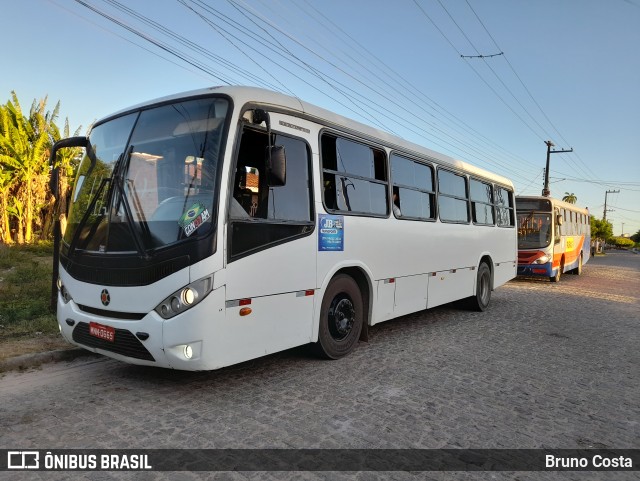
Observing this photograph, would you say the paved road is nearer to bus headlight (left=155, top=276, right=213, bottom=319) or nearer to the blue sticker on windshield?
bus headlight (left=155, top=276, right=213, bottom=319)

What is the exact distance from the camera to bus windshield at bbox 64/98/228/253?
439 cm

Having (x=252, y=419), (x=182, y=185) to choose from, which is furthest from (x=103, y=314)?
(x=252, y=419)

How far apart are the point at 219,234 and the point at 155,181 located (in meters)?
0.87

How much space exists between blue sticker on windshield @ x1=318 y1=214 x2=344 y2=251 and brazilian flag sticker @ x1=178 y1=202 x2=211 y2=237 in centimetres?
160

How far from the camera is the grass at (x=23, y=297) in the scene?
6.77m

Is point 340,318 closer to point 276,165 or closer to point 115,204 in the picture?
point 276,165

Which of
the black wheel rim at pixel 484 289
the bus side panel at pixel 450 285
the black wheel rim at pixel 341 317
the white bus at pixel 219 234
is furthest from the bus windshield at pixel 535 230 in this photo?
the black wheel rim at pixel 341 317

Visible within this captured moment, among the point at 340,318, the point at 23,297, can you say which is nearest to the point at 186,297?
the point at 340,318

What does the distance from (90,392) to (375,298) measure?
11.8 ft

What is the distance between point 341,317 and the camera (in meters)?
6.01

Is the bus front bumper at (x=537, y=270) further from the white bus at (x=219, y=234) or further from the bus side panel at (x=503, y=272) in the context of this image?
the white bus at (x=219, y=234)

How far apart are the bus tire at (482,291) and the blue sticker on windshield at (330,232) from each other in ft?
17.7

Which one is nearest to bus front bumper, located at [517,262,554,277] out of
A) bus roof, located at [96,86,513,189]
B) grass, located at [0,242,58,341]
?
bus roof, located at [96,86,513,189]

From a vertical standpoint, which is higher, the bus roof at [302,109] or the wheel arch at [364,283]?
the bus roof at [302,109]
